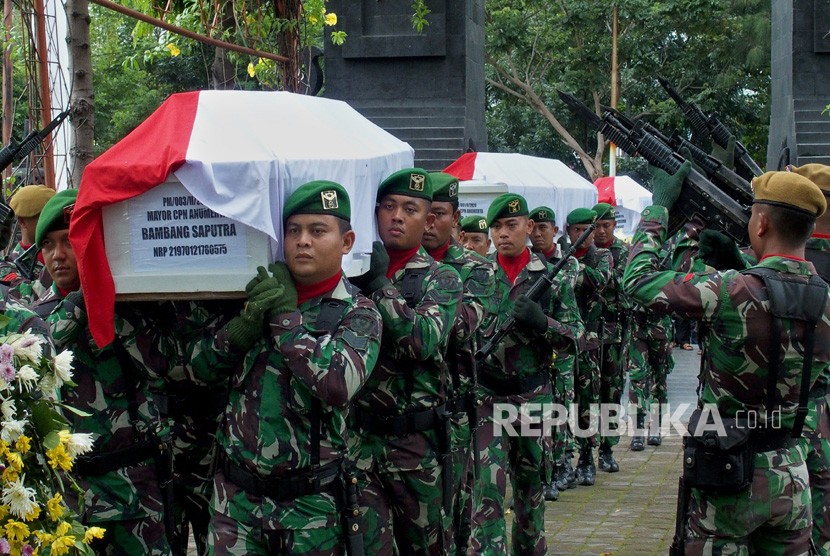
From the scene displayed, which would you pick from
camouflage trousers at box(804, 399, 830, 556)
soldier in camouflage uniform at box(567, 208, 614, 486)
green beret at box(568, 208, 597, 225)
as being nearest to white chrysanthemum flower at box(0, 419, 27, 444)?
camouflage trousers at box(804, 399, 830, 556)

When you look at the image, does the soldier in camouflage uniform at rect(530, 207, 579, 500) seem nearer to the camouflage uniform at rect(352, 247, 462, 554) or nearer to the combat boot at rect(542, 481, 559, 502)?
the combat boot at rect(542, 481, 559, 502)

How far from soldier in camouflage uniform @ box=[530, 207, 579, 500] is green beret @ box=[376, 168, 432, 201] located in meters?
2.48

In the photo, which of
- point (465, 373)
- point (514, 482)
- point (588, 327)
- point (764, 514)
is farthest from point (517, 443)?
point (588, 327)

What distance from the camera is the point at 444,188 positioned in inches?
268

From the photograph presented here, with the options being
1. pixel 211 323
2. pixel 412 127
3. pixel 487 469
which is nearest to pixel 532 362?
pixel 487 469

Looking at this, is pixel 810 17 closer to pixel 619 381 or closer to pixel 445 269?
pixel 619 381

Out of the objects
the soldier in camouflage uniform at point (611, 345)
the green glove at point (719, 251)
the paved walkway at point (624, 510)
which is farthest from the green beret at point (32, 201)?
the soldier in camouflage uniform at point (611, 345)

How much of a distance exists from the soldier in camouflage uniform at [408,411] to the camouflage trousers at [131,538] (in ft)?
3.03

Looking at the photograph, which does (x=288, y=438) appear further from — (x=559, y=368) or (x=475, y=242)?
(x=475, y=242)

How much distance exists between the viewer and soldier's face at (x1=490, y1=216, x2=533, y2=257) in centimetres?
799

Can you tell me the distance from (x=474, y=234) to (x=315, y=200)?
4.68 m

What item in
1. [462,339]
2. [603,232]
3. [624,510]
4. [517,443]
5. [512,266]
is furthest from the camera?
[603,232]

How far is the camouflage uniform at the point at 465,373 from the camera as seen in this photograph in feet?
20.6

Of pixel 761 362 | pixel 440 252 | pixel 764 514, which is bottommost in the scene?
pixel 764 514
